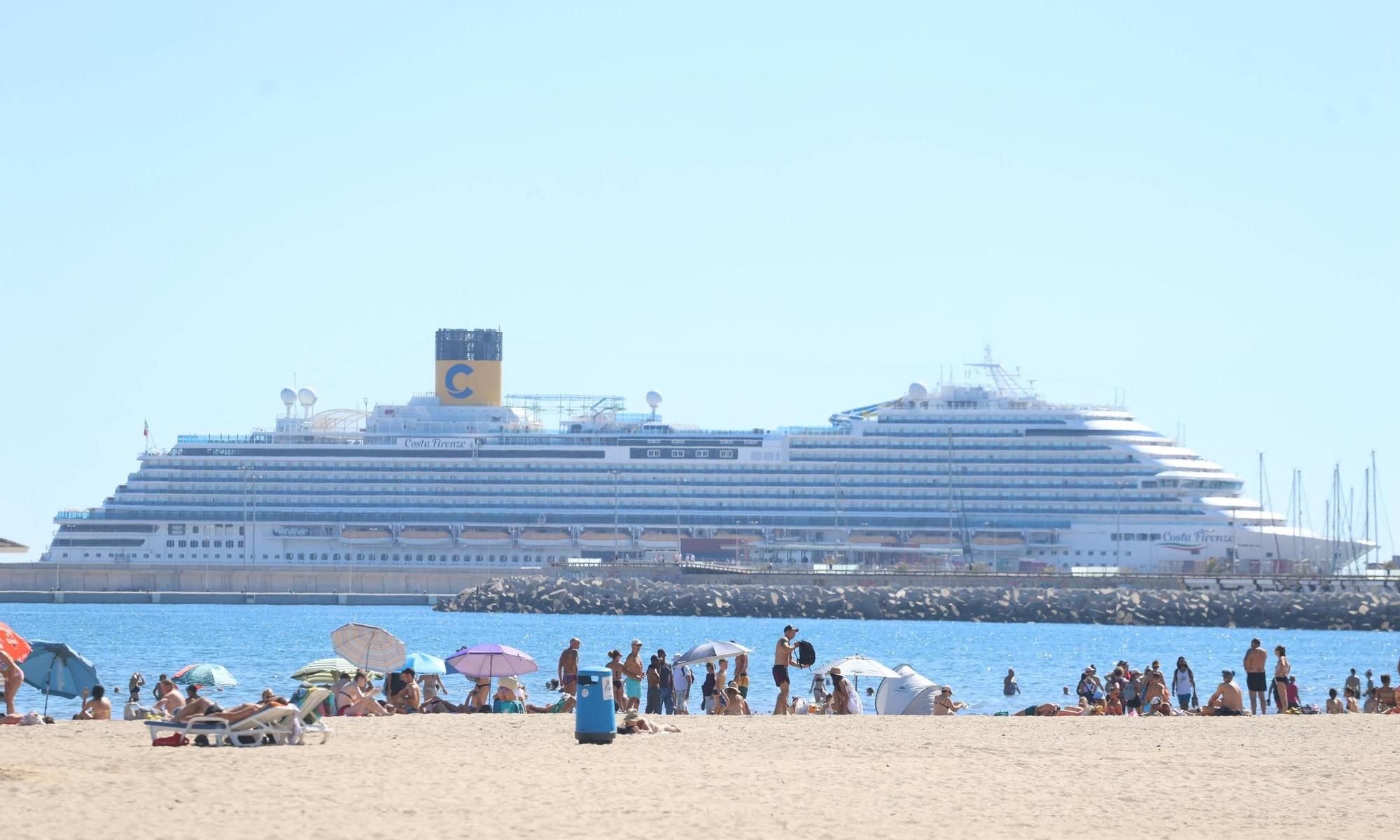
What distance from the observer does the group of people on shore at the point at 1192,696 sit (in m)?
24.8

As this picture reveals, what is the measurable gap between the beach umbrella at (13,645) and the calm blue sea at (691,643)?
21.7 ft

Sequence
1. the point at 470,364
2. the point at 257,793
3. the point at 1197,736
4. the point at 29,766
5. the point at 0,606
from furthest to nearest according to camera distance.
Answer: the point at 470,364, the point at 0,606, the point at 1197,736, the point at 29,766, the point at 257,793

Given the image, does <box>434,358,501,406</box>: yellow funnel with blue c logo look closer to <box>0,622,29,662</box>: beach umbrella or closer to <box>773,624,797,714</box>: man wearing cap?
<box>773,624,797,714</box>: man wearing cap

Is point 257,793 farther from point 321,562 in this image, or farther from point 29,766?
point 321,562

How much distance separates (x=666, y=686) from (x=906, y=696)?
3045 mm

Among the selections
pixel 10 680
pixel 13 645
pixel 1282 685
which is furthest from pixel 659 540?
pixel 13 645

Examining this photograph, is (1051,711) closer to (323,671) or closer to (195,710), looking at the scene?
(323,671)

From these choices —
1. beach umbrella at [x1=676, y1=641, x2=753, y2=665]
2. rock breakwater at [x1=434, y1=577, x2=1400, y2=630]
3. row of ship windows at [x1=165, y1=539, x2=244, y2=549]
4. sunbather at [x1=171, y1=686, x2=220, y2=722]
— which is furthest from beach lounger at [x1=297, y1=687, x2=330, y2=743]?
row of ship windows at [x1=165, y1=539, x2=244, y2=549]

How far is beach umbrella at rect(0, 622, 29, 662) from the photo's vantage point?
20422 mm

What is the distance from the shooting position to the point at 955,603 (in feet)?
234

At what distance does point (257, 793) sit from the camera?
14.9 meters

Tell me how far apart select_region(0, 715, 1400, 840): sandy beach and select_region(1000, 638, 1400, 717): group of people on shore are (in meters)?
3.54

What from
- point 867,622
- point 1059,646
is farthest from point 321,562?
point 1059,646

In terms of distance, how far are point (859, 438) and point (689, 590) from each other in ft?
62.8
